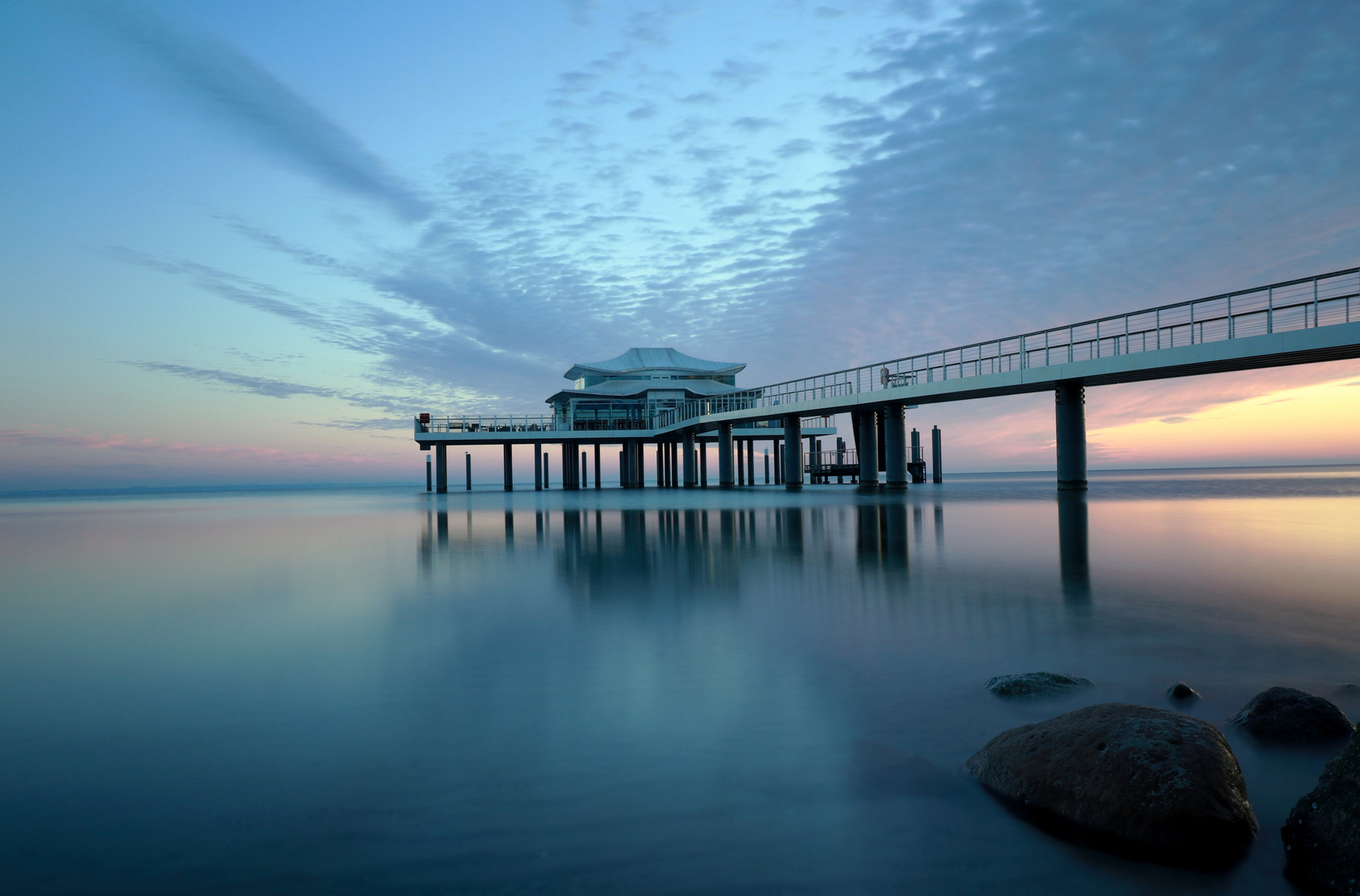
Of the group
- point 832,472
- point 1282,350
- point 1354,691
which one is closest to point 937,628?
point 1354,691

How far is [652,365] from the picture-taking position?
2489 inches

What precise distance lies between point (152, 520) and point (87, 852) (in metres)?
30.8

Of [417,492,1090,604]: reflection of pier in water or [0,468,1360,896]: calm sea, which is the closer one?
[0,468,1360,896]: calm sea

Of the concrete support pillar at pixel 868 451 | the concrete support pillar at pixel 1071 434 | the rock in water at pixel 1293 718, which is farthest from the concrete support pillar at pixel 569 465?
the rock in water at pixel 1293 718

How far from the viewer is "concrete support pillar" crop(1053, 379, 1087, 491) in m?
24.6

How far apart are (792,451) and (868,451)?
4721 mm

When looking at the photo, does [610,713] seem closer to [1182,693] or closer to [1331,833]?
[1331,833]

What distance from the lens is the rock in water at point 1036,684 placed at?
4.17m

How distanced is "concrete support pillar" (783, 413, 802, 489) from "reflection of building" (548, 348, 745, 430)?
507 inches

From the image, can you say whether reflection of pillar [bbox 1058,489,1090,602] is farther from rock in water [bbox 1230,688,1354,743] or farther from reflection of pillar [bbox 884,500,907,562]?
rock in water [bbox 1230,688,1354,743]

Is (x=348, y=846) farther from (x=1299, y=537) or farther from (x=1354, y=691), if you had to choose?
(x=1299, y=537)

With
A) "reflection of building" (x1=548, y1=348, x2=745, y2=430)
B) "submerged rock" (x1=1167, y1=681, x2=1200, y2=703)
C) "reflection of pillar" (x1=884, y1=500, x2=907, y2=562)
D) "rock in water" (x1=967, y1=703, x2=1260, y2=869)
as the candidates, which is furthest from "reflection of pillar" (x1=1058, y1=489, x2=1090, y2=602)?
"reflection of building" (x1=548, y1=348, x2=745, y2=430)

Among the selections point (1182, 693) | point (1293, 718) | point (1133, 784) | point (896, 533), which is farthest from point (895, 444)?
point (1133, 784)

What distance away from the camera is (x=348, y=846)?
2.66m
